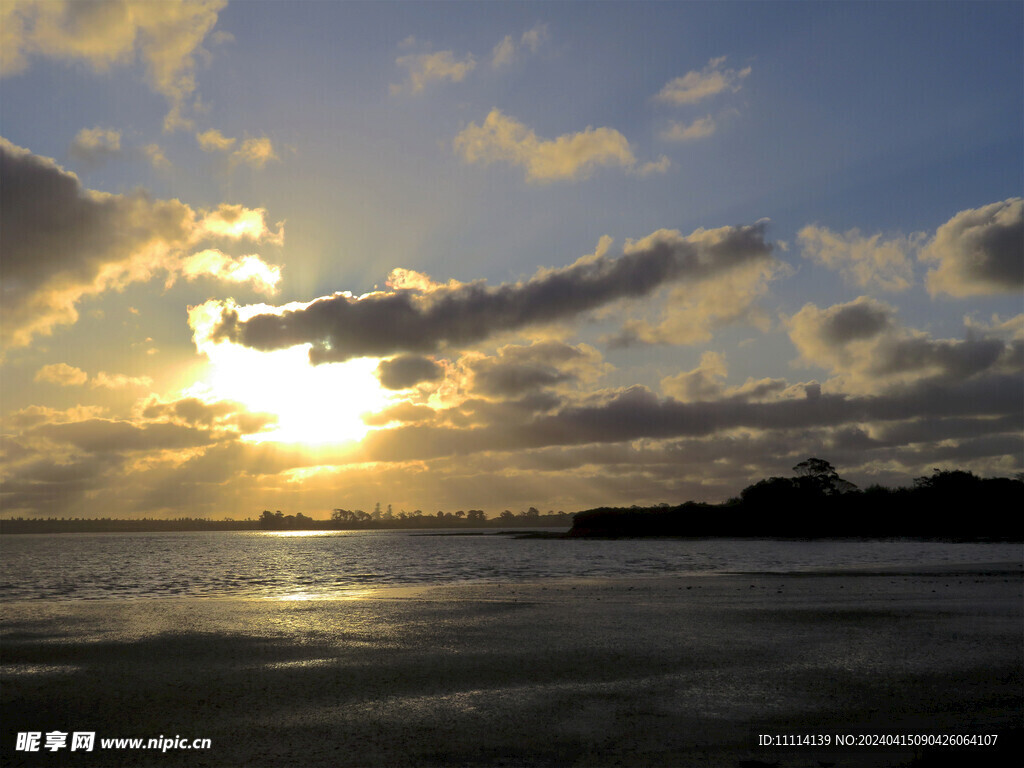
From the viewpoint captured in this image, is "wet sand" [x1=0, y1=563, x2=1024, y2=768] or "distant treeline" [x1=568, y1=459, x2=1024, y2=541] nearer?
"wet sand" [x1=0, y1=563, x2=1024, y2=768]

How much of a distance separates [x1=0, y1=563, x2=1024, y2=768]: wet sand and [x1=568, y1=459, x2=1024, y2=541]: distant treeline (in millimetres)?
138641

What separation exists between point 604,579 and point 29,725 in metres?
37.0

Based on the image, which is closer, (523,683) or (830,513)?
(523,683)

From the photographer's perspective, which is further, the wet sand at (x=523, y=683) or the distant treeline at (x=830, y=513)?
the distant treeline at (x=830, y=513)

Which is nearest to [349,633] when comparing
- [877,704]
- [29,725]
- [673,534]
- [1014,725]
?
[29,725]

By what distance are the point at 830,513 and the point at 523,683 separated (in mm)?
176524

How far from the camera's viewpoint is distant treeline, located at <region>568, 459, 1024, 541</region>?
15088 centimetres

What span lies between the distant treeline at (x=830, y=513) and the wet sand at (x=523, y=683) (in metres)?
139

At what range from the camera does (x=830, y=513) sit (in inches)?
6777

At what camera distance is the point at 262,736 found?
36.6ft

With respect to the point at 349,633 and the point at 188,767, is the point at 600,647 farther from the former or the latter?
the point at 188,767

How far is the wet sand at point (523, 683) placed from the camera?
10.4 metres

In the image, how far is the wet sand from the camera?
34.1ft

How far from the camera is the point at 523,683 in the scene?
48.0ft
